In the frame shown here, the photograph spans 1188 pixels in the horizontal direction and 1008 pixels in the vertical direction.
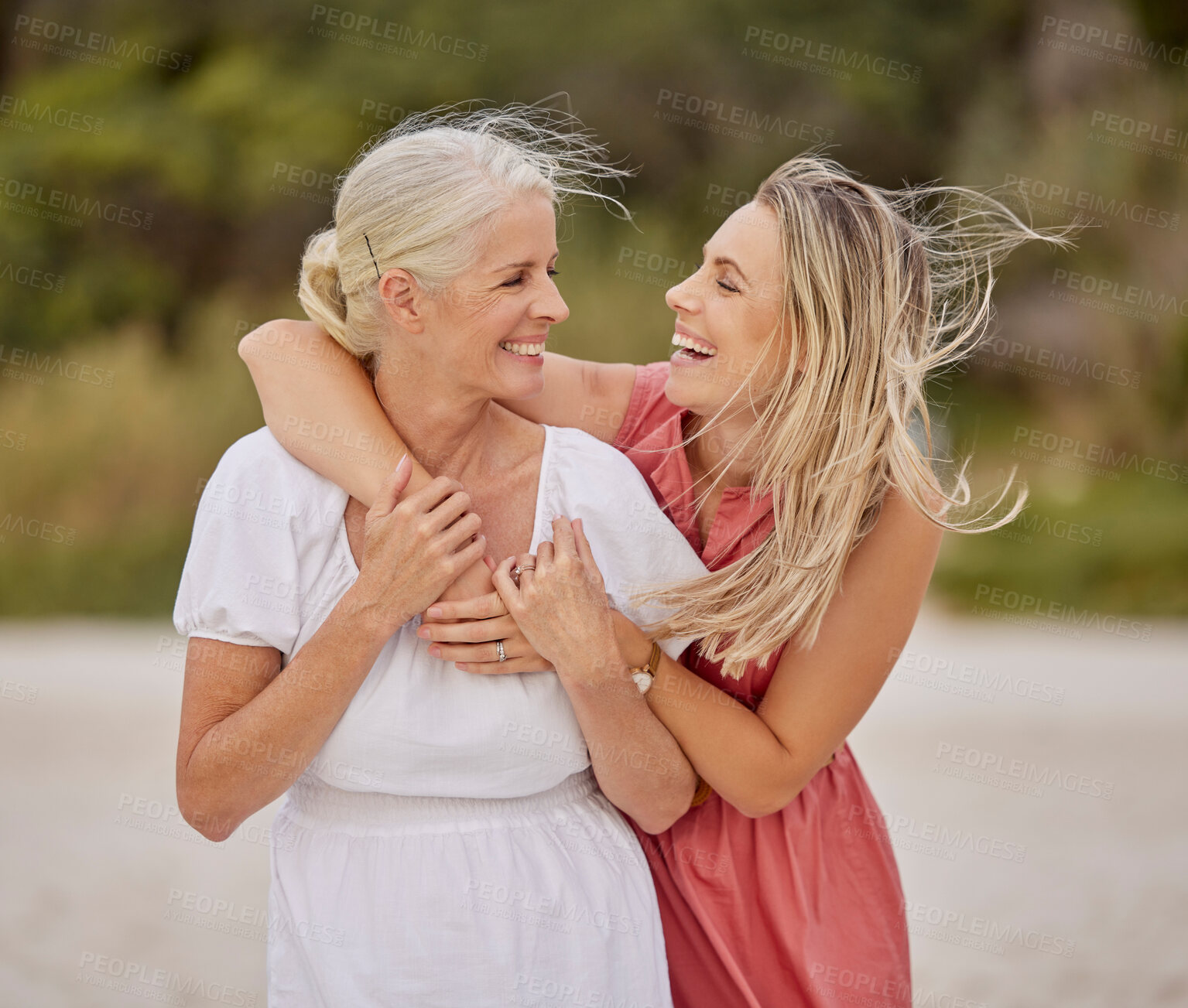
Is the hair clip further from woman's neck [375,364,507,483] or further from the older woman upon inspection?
woman's neck [375,364,507,483]

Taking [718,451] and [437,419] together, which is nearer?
[437,419]

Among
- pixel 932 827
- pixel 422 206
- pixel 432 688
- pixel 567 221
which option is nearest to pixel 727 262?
pixel 422 206

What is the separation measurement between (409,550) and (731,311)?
83 centimetres

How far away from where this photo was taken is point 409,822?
2.09 metres

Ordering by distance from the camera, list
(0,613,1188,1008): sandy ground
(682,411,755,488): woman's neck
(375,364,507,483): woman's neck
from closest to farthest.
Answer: (375,364,507,483): woman's neck → (682,411,755,488): woman's neck → (0,613,1188,1008): sandy ground

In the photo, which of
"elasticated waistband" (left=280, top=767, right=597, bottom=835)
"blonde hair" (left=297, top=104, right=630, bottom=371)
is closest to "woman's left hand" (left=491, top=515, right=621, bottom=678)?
→ "elasticated waistband" (left=280, top=767, right=597, bottom=835)

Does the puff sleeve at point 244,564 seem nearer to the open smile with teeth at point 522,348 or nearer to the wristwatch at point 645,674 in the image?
the open smile with teeth at point 522,348

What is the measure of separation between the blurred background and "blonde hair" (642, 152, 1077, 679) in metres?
3.43

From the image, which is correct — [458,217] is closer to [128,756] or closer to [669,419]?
[669,419]

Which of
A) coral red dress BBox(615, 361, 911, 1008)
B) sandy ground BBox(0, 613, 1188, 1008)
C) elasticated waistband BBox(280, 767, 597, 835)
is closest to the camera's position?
elasticated waistband BBox(280, 767, 597, 835)

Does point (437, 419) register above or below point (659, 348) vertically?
below

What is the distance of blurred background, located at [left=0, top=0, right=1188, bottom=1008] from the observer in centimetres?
596

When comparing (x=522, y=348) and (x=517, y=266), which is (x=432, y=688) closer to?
(x=522, y=348)

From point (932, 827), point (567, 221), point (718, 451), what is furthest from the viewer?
point (567, 221)
